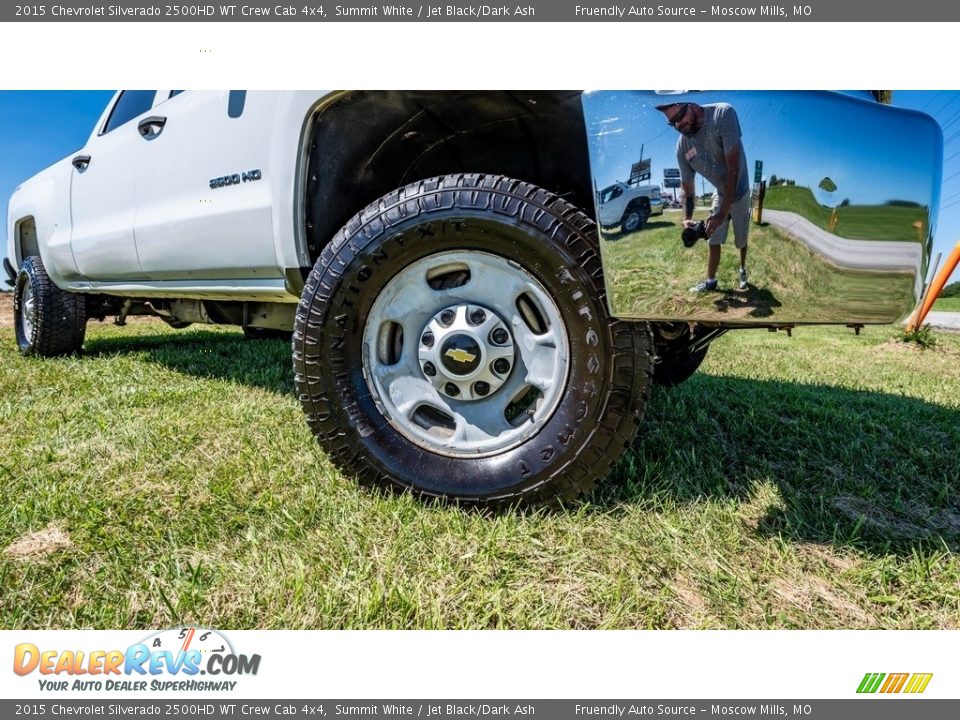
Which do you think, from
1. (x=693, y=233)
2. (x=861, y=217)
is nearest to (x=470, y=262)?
(x=693, y=233)

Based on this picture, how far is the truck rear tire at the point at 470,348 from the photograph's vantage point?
133cm

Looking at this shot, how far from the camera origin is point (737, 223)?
1102mm

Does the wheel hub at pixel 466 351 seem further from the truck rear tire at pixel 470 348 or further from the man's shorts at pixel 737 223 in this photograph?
the man's shorts at pixel 737 223

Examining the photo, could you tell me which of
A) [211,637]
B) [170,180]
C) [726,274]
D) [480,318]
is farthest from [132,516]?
[726,274]

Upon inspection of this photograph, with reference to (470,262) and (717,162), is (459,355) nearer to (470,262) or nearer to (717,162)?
(470,262)

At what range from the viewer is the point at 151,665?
1.01 metres

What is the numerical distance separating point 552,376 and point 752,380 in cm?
215

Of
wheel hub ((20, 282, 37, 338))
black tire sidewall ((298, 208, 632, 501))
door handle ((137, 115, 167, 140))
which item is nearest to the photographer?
black tire sidewall ((298, 208, 632, 501))

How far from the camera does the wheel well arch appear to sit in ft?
5.24

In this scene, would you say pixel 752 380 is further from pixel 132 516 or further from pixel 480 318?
pixel 132 516

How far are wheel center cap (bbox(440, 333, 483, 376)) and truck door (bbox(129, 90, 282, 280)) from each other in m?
0.74

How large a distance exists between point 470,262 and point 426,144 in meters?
0.64

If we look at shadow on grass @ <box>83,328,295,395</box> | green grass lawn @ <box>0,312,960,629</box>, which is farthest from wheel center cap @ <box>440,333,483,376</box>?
shadow on grass @ <box>83,328,295,395</box>

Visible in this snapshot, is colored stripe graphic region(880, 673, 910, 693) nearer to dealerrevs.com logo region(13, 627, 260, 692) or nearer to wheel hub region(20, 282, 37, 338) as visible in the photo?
dealerrevs.com logo region(13, 627, 260, 692)
